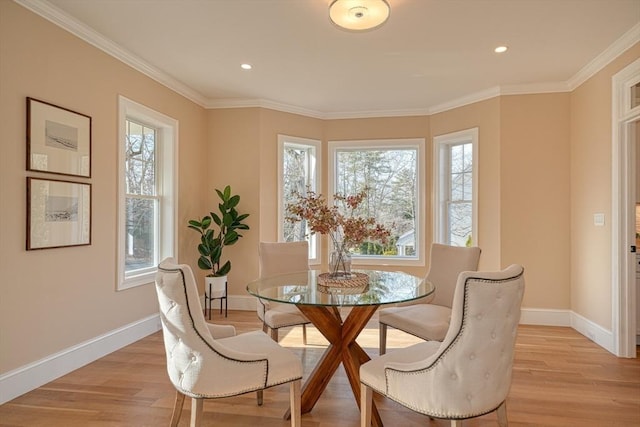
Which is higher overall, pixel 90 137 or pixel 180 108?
pixel 180 108

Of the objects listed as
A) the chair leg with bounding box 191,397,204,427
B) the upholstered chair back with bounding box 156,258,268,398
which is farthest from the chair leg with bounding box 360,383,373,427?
the chair leg with bounding box 191,397,204,427

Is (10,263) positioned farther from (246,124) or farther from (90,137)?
(246,124)

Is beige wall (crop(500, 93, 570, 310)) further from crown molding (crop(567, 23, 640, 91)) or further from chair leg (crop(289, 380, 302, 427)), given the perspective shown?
chair leg (crop(289, 380, 302, 427))

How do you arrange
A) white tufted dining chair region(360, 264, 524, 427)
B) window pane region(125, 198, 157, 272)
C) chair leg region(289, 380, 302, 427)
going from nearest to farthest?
white tufted dining chair region(360, 264, 524, 427) < chair leg region(289, 380, 302, 427) < window pane region(125, 198, 157, 272)

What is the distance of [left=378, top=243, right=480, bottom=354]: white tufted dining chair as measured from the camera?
8.26 ft

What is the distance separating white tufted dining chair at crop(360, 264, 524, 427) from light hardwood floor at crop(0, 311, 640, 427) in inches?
29.7

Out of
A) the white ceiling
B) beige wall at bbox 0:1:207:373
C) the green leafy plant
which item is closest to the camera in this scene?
beige wall at bbox 0:1:207:373

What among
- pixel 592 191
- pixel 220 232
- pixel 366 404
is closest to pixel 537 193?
pixel 592 191

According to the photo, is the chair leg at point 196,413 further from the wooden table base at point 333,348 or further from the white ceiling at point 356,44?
the white ceiling at point 356,44

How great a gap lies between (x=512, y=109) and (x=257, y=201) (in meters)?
3.24

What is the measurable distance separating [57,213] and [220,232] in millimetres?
2015

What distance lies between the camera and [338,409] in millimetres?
2352

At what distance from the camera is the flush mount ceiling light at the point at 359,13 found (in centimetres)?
228

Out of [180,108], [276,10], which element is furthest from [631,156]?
[180,108]
